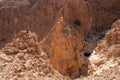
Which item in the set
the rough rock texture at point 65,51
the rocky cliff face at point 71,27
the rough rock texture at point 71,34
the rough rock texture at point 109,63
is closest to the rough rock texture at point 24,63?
the rough rock texture at point 109,63

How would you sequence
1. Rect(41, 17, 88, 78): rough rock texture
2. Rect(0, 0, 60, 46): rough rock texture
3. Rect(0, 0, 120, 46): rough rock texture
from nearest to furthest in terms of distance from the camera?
1. Rect(41, 17, 88, 78): rough rock texture
2. Rect(0, 0, 120, 46): rough rock texture
3. Rect(0, 0, 60, 46): rough rock texture

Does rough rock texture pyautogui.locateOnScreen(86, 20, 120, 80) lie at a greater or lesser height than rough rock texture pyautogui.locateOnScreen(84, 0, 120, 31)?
greater

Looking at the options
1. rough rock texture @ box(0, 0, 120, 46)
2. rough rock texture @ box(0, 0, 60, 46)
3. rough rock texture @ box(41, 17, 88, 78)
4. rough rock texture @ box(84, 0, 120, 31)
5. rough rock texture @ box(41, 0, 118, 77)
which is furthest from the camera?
rough rock texture @ box(0, 0, 60, 46)

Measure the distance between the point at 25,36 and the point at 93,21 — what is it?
47.6 feet

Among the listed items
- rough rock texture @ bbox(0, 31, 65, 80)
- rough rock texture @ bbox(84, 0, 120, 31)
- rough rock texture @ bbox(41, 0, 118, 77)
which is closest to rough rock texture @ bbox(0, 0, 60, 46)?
rough rock texture @ bbox(41, 0, 118, 77)

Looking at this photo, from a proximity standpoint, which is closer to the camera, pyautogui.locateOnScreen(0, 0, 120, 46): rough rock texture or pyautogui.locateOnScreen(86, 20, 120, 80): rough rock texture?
pyautogui.locateOnScreen(86, 20, 120, 80): rough rock texture

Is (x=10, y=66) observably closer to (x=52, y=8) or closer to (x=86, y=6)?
(x=86, y=6)

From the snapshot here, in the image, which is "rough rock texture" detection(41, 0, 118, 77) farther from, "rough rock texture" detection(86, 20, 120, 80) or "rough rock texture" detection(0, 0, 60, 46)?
"rough rock texture" detection(86, 20, 120, 80)

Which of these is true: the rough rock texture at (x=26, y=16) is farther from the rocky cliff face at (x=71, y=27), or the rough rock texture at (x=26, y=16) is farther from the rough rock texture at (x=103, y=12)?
the rough rock texture at (x=103, y=12)

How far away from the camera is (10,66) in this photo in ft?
28.8

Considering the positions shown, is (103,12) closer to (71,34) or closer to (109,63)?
(71,34)

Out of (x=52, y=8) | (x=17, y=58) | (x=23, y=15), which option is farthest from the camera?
(x=23, y=15)

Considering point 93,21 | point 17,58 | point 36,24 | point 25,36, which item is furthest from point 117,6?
point 17,58

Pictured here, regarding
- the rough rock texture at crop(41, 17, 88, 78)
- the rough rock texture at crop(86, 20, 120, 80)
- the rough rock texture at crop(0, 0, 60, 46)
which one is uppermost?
the rough rock texture at crop(86, 20, 120, 80)
